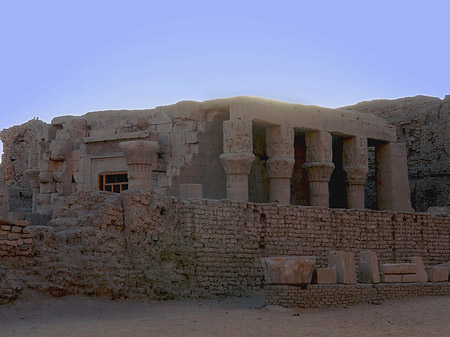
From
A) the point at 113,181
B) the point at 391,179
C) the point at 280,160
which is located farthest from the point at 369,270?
the point at 391,179

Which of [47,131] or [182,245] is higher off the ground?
[47,131]

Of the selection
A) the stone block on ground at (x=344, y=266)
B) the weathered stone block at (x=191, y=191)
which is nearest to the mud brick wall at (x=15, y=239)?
the weathered stone block at (x=191, y=191)

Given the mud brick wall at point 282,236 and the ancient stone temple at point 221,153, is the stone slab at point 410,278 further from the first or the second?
the ancient stone temple at point 221,153

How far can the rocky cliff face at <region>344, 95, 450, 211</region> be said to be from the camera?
2745cm

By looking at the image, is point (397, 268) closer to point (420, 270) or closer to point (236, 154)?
point (420, 270)

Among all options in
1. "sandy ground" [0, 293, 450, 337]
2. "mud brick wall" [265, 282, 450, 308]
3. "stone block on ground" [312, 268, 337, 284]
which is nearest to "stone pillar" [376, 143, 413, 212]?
"mud brick wall" [265, 282, 450, 308]

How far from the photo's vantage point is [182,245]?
1388 centimetres

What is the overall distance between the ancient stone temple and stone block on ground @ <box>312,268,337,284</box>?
6.43 m

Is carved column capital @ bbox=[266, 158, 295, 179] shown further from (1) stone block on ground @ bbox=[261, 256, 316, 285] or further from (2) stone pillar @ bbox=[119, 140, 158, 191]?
(1) stone block on ground @ bbox=[261, 256, 316, 285]

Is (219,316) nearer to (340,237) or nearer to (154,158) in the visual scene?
(340,237)

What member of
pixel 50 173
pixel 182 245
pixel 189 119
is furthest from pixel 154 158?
pixel 182 245

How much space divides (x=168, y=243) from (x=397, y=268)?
4657mm

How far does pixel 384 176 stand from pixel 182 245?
1191cm

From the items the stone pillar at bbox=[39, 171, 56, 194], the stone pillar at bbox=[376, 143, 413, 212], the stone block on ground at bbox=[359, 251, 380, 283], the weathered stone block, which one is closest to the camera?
the stone block on ground at bbox=[359, 251, 380, 283]
